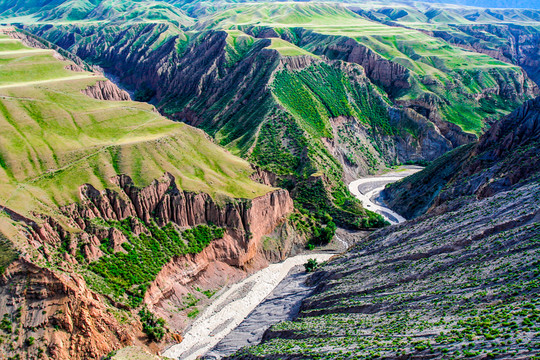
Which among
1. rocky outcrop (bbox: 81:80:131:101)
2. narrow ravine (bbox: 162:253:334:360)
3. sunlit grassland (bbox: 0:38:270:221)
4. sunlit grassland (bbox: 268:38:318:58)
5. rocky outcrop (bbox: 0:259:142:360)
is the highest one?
sunlit grassland (bbox: 268:38:318:58)

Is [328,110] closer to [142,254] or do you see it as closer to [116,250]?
[142,254]

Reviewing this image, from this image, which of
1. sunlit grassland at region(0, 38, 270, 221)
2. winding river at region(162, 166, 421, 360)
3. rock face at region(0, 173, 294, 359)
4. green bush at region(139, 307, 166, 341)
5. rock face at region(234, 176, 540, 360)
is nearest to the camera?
rock face at region(234, 176, 540, 360)

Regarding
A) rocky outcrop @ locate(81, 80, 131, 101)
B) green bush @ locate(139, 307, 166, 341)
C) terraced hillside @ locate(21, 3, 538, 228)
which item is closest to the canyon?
green bush @ locate(139, 307, 166, 341)

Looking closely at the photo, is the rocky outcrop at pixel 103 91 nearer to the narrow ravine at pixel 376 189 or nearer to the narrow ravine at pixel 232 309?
the narrow ravine at pixel 232 309

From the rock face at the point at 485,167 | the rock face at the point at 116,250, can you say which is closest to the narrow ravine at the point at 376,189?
the rock face at the point at 485,167

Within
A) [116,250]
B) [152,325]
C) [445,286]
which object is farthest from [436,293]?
[116,250]

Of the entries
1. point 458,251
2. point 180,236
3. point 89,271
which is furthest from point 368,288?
point 89,271

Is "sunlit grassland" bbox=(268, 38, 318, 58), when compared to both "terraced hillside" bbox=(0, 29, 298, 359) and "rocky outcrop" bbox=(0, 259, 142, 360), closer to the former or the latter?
"terraced hillside" bbox=(0, 29, 298, 359)

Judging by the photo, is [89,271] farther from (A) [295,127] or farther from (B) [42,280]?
(A) [295,127]

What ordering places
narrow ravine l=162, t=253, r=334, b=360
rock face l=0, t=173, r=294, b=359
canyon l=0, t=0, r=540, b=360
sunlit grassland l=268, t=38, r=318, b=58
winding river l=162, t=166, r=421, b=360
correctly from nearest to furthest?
canyon l=0, t=0, r=540, b=360 < rock face l=0, t=173, r=294, b=359 < winding river l=162, t=166, r=421, b=360 < narrow ravine l=162, t=253, r=334, b=360 < sunlit grassland l=268, t=38, r=318, b=58
